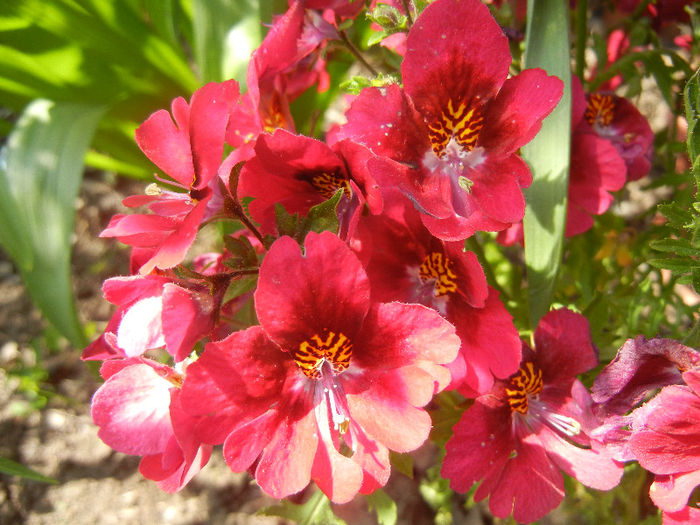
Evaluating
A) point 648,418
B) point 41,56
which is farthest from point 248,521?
point 41,56

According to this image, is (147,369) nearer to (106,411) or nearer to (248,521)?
(106,411)

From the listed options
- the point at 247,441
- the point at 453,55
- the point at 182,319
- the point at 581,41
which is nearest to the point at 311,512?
the point at 247,441

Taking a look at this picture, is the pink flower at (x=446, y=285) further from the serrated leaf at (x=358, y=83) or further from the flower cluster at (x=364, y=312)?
the serrated leaf at (x=358, y=83)

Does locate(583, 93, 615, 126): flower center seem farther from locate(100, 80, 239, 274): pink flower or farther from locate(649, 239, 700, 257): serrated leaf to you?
locate(100, 80, 239, 274): pink flower

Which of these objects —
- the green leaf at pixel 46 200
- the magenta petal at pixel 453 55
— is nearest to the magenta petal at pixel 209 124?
the magenta petal at pixel 453 55

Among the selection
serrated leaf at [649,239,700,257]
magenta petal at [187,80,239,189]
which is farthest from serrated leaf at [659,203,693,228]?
magenta petal at [187,80,239,189]

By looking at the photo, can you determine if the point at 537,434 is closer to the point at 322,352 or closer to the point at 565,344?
the point at 565,344
